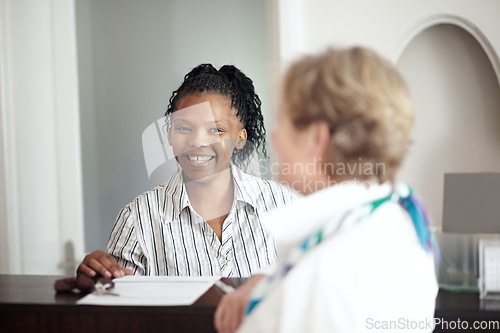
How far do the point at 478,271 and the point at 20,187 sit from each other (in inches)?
82.6

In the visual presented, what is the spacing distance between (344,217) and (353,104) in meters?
0.18

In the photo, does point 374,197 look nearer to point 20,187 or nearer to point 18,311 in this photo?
point 18,311

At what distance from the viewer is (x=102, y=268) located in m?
1.59

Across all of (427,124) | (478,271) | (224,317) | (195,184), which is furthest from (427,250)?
(427,124)

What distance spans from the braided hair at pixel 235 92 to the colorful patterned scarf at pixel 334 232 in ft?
3.85

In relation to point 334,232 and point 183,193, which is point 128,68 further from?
point 334,232

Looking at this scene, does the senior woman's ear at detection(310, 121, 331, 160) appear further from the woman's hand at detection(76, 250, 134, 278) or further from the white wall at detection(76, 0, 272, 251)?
the white wall at detection(76, 0, 272, 251)

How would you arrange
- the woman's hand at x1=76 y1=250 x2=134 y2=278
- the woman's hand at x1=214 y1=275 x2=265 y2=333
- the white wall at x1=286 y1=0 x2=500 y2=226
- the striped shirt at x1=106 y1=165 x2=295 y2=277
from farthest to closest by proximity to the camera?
the white wall at x1=286 y1=0 x2=500 y2=226 → the striped shirt at x1=106 y1=165 x2=295 y2=277 → the woman's hand at x1=76 y1=250 x2=134 y2=278 → the woman's hand at x1=214 y1=275 x2=265 y2=333

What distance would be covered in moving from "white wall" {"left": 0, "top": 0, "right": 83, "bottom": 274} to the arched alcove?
1610mm

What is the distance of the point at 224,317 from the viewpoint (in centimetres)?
89

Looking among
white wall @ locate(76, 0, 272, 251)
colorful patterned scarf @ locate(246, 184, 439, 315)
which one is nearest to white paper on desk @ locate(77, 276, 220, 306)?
colorful patterned scarf @ locate(246, 184, 439, 315)

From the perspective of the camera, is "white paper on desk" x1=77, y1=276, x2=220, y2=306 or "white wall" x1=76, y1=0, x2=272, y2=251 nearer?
"white paper on desk" x1=77, y1=276, x2=220, y2=306

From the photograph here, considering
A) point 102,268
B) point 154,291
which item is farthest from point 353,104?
point 102,268

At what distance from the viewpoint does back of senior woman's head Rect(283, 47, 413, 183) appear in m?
0.81
